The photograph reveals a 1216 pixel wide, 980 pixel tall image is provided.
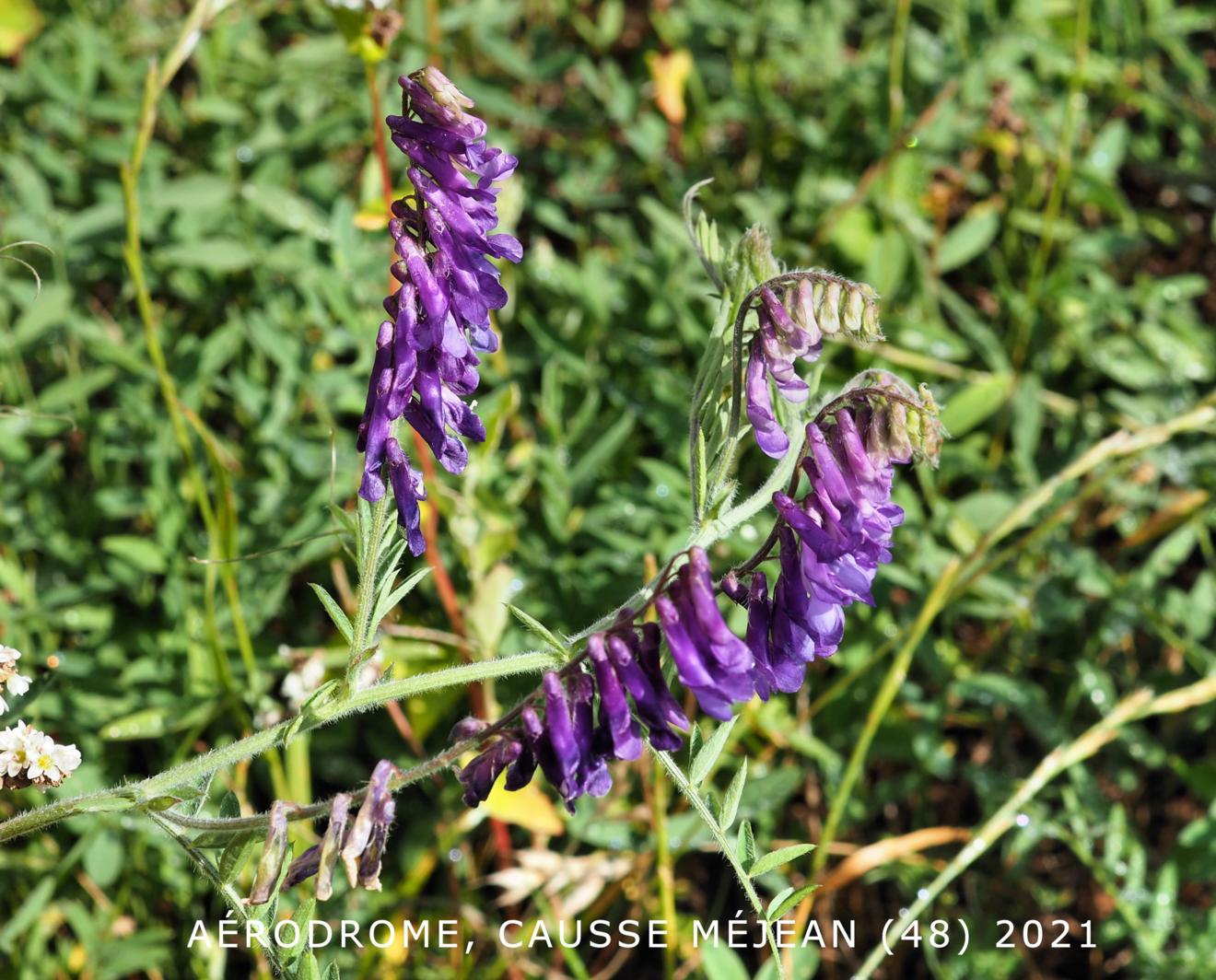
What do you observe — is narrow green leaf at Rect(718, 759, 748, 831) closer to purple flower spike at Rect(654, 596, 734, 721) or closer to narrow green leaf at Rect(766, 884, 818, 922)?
narrow green leaf at Rect(766, 884, 818, 922)

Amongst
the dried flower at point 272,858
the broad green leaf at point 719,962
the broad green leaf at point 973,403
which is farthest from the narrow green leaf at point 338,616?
the broad green leaf at point 973,403

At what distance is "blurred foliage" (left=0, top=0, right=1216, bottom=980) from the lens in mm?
3311

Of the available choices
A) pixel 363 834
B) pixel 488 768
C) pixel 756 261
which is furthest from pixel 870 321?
pixel 363 834

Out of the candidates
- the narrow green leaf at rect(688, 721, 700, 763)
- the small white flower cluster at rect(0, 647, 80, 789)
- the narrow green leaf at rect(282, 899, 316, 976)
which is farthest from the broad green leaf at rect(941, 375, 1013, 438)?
the small white flower cluster at rect(0, 647, 80, 789)

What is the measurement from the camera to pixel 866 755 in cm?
349

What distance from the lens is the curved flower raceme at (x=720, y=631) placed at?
5.87ft

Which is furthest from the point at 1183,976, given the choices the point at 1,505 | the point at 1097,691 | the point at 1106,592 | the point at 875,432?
the point at 1,505

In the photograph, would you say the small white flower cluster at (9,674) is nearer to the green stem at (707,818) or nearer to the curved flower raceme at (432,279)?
the curved flower raceme at (432,279)

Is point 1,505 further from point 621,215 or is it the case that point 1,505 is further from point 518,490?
point 621,215

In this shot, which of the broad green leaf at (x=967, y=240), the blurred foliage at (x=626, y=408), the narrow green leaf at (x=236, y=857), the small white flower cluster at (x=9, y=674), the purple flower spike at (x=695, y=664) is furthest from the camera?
the broad green leaf at (x=967, y=240)

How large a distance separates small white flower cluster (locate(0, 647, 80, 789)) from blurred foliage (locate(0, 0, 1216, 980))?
471 mm

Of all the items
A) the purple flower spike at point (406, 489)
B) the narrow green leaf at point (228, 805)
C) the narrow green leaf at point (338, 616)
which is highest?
the purple flower spike at point (406, 489)

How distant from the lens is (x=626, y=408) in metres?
3.69

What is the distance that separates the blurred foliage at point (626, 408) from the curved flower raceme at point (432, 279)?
3.65 feet
